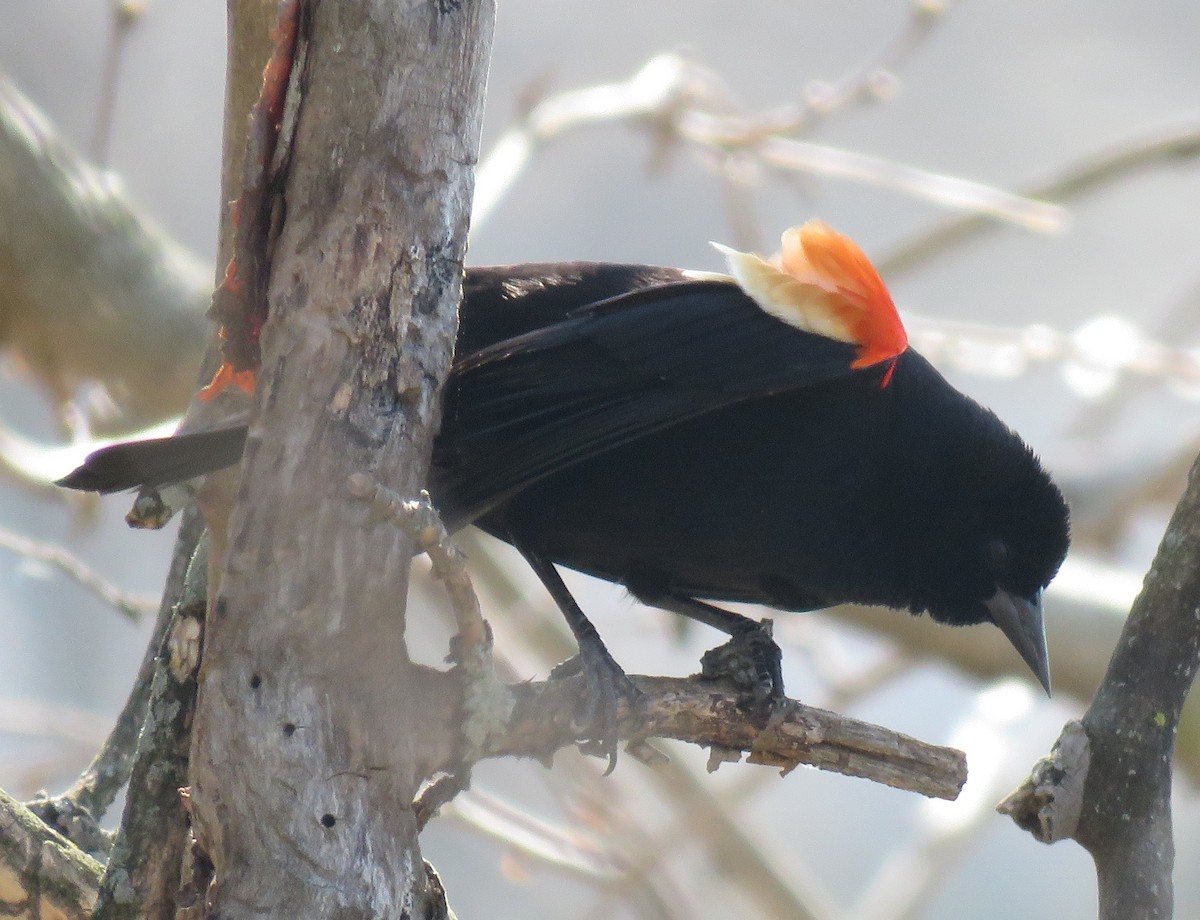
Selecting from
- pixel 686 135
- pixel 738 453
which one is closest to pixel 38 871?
pixel 738 453

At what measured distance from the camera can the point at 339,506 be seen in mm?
1794

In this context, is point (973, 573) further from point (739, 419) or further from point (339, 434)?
point (339, 434)

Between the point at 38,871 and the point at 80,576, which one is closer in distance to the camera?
the point at 38,871

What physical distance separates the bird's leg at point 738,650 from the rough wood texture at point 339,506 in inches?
29.0

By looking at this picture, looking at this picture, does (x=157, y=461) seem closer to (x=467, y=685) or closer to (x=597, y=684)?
(x=467, y=685)

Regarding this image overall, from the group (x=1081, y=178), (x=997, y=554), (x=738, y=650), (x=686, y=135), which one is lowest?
(x=738, y=650)

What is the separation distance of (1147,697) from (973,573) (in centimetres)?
91

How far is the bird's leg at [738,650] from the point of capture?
2.48 meters

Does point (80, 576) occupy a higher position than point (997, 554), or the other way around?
point (997, 554)

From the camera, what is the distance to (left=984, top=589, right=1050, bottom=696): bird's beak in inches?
118

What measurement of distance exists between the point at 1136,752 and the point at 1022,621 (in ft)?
3.22

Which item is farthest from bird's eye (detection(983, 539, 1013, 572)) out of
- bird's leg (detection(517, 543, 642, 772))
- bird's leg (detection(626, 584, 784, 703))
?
bird's leg (detection(517, 543, 642, 772))

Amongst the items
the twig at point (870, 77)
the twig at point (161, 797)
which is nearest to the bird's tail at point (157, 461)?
the twig at point (161, 797)

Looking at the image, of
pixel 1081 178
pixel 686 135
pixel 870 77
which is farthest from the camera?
pixel 1081 178
